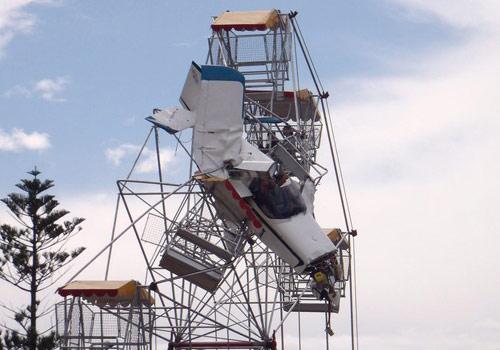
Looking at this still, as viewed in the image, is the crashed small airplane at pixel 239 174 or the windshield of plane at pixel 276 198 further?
the windshield of plane at pixel 276 198

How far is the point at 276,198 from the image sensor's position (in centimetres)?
3625

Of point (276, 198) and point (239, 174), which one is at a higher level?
point (239, 174)

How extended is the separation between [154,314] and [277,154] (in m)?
5.38

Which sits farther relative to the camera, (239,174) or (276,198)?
(276,198)

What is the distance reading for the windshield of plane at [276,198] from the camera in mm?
35938

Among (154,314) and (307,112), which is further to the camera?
(307,112)

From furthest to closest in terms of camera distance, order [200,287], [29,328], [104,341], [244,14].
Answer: [29,328], [244,14], [200,287], [104,341]

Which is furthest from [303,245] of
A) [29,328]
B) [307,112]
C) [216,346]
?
[29,328]

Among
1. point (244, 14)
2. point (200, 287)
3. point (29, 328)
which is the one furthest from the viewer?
point (29, 328)

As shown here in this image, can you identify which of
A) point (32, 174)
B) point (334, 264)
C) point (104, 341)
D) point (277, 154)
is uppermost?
point (32, 174)

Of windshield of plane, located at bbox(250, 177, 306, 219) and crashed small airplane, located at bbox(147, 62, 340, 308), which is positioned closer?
crashed small airplane, located at bbox(147, 62, 340, 308)

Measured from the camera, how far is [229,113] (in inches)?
1393

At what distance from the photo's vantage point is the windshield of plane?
35938 millimetres

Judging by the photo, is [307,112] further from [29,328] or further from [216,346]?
[29,328]
